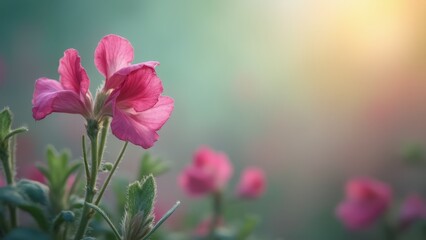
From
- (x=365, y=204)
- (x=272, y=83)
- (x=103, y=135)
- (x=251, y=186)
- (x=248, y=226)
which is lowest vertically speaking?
(x=103, y=135)

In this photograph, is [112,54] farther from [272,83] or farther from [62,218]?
[272,83]

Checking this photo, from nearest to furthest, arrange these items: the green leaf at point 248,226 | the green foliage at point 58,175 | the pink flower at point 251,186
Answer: the green foliage at point 58,175
the green leaf at point 248,226
the pink flower at point 251,186

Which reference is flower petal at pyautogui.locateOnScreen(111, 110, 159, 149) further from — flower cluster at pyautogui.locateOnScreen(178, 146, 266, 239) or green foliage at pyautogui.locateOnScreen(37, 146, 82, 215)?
flower cluster at pyautogui.locateOnScreen(178, 146, 266, 239)

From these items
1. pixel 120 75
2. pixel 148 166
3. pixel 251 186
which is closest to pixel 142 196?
pixel 120 75

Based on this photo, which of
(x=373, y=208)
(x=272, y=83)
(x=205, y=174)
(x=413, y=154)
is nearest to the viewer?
(x=205, y=174)

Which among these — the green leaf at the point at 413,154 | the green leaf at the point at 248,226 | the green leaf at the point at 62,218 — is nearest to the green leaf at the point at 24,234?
the green leaf at the point at 62,218

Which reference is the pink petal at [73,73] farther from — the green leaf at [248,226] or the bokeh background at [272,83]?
the bokeh background at [272,83]

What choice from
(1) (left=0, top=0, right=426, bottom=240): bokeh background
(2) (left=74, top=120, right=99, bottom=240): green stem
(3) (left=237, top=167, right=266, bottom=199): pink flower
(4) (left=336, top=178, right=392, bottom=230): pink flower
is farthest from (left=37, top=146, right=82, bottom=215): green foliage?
(1) (left=0, top=0, right=426, bottom=240): bokeh background

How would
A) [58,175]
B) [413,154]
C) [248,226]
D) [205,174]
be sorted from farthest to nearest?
[413,154], [205,174], [248,226], [58,175]
